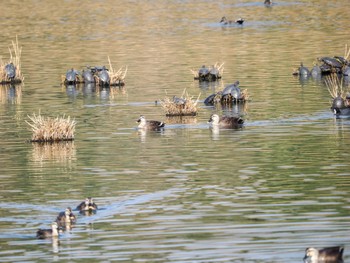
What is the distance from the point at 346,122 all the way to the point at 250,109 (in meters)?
4.80

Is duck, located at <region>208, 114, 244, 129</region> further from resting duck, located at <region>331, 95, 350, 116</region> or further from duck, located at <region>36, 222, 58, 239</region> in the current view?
duck, located at <region>36, 222, 58, 239</region>

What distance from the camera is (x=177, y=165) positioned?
1199 inches

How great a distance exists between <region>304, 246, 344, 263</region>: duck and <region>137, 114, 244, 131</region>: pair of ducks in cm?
1810

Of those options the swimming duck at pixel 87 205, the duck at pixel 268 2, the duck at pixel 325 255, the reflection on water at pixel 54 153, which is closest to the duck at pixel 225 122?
the reflection on water at pixel 54 153

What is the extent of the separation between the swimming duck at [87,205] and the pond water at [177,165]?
258 mm

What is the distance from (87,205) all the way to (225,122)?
13.4 meters

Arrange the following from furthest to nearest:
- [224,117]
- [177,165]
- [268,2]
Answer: [268,2] < [224,117] < [177,165]

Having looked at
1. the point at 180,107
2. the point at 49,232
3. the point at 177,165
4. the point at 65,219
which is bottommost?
the point at 49,232

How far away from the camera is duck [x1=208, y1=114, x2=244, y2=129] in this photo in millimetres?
37250

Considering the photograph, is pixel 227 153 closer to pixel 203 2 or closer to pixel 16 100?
pixel 16 100

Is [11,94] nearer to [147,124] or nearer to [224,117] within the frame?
[147,124]

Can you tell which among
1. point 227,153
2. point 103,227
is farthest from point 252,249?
point 227,153

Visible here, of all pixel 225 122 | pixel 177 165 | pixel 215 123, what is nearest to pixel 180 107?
pixel 215 123

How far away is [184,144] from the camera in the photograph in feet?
112
